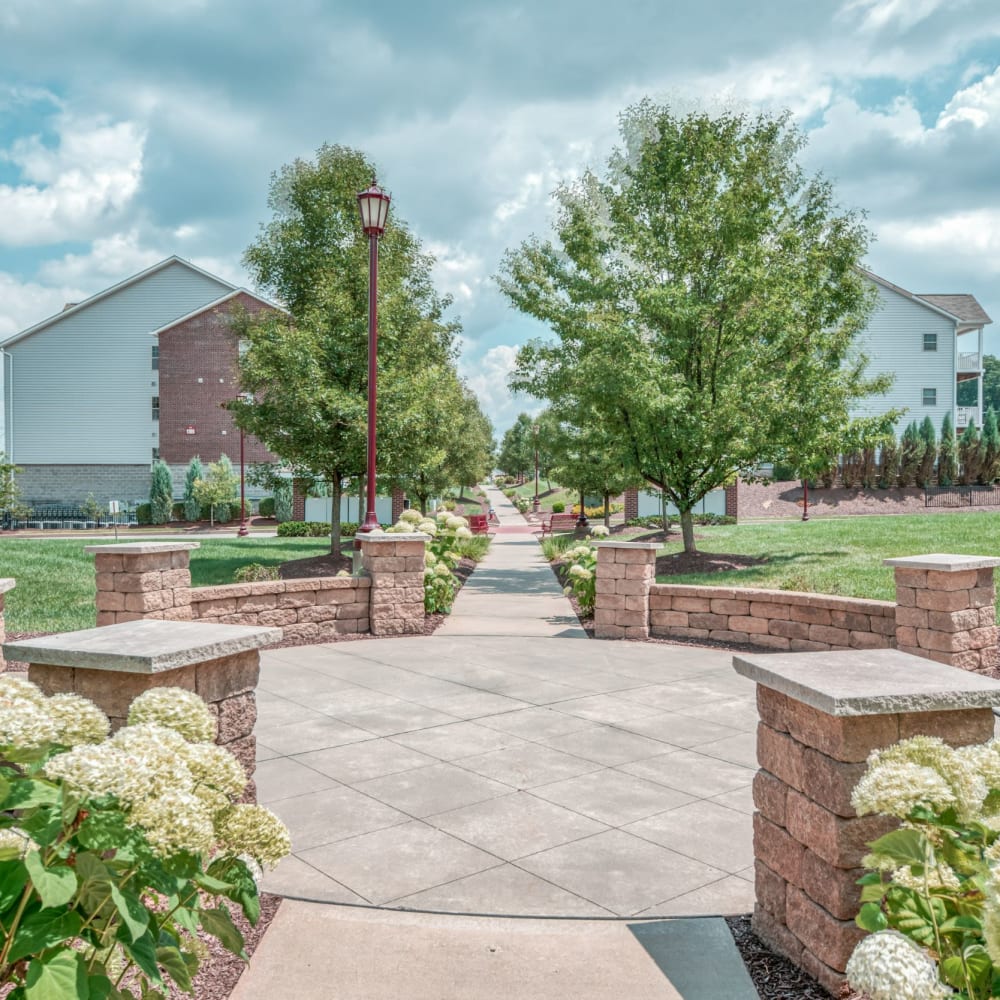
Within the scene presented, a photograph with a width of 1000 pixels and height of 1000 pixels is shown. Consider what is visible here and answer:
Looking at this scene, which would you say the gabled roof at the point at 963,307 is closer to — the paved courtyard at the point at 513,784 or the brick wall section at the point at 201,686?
the paved courtyard at the point at 513,784

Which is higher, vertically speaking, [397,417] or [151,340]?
[151,340]

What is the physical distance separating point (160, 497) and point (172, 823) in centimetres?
4211

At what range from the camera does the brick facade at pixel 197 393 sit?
44719 mm

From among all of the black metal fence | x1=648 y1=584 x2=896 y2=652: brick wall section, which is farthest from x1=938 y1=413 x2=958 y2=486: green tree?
x1=648 y1=584 x2=896 y2=652: brick wall section

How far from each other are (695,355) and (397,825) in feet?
43.9

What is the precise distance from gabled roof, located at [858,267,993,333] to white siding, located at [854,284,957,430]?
14.6 inches

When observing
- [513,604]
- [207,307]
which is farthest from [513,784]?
[207,307]

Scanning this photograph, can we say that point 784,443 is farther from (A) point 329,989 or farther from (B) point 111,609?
(A) point 329,989

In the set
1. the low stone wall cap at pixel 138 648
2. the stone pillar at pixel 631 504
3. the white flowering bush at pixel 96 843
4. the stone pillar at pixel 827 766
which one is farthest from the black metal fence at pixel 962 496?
the white flowering bush at pixel 96 843

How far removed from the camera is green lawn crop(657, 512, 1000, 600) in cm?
1301

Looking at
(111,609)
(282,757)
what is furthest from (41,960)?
(111,609)

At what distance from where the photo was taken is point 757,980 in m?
3.20

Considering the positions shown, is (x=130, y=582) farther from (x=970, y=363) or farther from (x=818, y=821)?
(x=970, y=363)

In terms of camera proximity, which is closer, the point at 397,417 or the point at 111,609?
the point at 111,609
